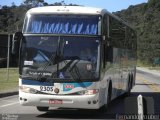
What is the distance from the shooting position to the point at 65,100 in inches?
539

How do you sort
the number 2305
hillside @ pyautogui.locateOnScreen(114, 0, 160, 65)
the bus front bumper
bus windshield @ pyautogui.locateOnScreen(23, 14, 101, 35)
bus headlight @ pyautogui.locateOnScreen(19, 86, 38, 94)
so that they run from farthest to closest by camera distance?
hillside @ pyautogui.locateOnScreen(114, 0, 160, 65)
bus windshield @ pyautogui.locateOnScreen(23, 14, 101, 35)
bus headlight @ pyautogui.locateOnScreen(19, 86, 38, 94)
the number 2305
the bus front bumper

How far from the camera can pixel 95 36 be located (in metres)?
14.1

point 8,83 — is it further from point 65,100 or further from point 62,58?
point 65,100

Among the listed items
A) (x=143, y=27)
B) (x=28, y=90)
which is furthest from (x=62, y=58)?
(x=143, y=27)

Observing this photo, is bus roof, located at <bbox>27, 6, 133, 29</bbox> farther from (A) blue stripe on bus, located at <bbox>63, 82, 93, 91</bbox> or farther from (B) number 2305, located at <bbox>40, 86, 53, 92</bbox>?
(B) number 2305, located at <bbox>40, 86, 53, 92</bbox>

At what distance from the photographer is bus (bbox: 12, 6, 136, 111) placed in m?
13.8

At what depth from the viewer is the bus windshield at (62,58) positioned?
45.5 feet

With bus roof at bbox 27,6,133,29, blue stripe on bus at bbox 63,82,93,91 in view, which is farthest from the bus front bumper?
bus roof at bbox 27,6,133,29

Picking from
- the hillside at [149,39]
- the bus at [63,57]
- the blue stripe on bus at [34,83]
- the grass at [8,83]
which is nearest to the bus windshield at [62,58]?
the bus at [63,57]

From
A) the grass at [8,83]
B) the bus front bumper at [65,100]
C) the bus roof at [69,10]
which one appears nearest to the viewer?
the bus front bumper at [65,100]

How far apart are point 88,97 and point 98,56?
1.24m

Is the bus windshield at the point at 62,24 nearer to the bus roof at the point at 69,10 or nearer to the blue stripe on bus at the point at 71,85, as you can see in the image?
the bus roof at the point at 69,10

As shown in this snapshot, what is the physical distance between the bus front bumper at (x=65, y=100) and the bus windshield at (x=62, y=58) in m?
0.52

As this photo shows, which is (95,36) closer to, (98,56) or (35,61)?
(98,56)
